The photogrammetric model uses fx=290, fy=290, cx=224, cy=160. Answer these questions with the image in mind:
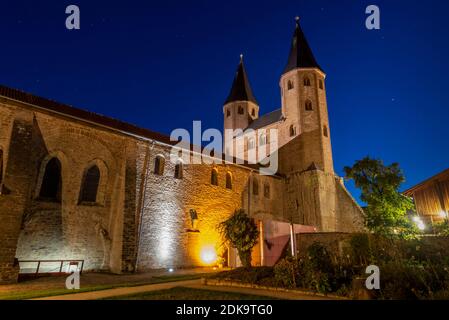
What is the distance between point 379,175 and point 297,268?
30.7ft

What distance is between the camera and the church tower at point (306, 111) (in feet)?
88.3

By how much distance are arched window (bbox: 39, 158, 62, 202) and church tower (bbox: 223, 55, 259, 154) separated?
82.6 feet

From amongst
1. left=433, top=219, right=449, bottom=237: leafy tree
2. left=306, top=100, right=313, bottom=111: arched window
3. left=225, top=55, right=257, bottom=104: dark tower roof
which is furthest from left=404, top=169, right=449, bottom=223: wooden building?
left=225, top=55, right=257, bottom=104: dark tower roof

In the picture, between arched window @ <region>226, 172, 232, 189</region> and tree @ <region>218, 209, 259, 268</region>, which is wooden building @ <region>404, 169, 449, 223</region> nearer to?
arched window @ <region>226, 172, 232, 189</region>

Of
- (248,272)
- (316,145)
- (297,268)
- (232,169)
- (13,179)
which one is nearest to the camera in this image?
(297,268)

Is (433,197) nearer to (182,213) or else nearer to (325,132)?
(325,132)

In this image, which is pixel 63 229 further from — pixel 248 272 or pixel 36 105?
pixel 248 272

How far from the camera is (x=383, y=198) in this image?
15.2m

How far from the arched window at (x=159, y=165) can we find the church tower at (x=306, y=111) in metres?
13.7

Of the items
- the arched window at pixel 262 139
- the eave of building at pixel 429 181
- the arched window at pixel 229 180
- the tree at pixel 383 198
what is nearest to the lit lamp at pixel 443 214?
the eave of building at pixel 429 181

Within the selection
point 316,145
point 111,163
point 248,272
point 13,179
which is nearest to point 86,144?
point 111,163

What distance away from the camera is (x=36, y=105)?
14.3 metres

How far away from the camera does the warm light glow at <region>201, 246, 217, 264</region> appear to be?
19.2 m
